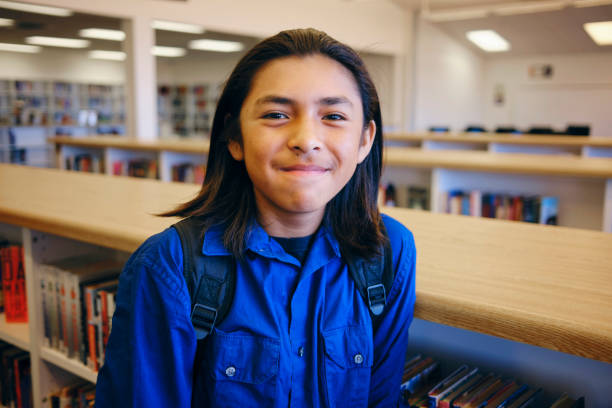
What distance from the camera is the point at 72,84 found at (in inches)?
532

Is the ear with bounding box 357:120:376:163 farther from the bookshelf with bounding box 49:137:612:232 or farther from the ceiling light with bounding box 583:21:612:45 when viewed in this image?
the ceiling light with bounding box 583:21:612:45

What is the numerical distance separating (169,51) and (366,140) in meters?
13.0

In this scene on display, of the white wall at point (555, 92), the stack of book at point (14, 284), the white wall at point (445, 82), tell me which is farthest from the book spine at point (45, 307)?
the white wall at point (555, 92)

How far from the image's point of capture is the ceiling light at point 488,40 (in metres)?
11.5

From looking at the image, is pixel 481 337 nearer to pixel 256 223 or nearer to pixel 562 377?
pixel 562 377

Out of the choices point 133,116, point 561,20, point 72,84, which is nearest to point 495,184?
point 133,116

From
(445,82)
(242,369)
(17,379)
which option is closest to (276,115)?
(242,369)

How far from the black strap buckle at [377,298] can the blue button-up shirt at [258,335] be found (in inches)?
0.5

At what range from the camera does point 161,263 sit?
32.9 inches

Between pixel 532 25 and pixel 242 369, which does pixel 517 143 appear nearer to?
pixel 242 369

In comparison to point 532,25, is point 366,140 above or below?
below

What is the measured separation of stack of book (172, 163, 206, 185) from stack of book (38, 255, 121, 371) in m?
3.07

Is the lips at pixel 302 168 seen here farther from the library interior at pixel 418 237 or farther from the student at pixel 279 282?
the library interior at pixel 418 237

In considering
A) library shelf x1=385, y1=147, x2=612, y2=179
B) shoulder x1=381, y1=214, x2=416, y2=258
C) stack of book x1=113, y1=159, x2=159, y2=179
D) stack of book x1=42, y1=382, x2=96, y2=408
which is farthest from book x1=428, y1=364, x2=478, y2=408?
stack of book x1=113, y1=159, x2=159, y2=179
